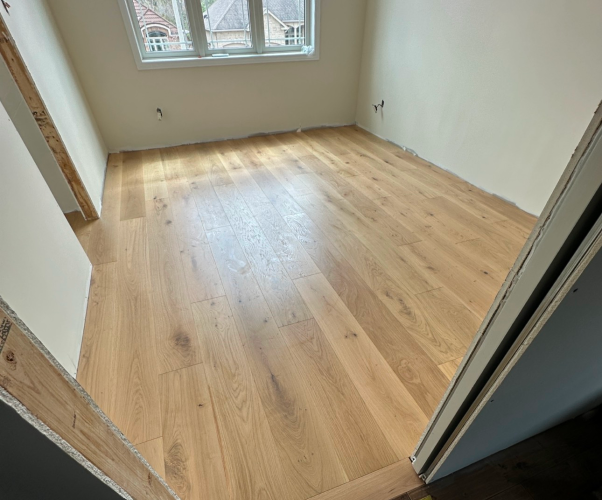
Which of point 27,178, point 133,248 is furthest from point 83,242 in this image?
point 27,178

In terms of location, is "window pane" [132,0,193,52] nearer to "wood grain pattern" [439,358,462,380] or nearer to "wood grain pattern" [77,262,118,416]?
"wood grain pattern" [77,262,118,416]

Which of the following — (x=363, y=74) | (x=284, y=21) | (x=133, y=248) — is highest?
(x=284, y=21)

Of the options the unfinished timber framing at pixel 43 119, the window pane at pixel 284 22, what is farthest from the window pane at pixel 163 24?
the unfinished timber framing at pixel 43 119

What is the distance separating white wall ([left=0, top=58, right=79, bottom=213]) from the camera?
65.9 inches

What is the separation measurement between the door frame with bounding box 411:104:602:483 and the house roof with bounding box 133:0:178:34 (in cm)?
349

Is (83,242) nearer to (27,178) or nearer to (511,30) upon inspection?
(27,178)

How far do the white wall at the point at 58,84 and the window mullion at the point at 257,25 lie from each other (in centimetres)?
159

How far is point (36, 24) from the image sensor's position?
82.0 inches

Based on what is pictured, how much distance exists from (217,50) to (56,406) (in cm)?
352

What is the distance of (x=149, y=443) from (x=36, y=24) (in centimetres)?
253

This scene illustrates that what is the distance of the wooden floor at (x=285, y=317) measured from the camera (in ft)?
3.49

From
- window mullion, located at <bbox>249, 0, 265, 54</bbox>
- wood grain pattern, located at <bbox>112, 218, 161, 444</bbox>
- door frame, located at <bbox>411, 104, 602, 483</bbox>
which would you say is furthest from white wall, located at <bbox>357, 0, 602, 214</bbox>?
wood grain pattern, located at <bbox>112, 218, 161, 444</bbox>

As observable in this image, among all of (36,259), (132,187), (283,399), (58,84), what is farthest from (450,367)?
(58,84)

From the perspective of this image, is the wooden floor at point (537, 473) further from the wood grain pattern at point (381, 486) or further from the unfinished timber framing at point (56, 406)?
the unfinished timber framing at point (56, 406)
